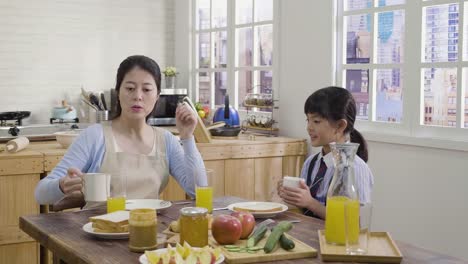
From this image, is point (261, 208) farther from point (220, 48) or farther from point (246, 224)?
point (220, 48)

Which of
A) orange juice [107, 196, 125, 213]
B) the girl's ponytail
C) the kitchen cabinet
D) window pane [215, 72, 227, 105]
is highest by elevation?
window pane [215, 72, 227, 105]

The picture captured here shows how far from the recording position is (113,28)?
578 cm

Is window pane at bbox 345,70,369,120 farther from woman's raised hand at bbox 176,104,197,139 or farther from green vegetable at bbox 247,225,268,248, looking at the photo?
green vegetable at bbox 247,225,268,248

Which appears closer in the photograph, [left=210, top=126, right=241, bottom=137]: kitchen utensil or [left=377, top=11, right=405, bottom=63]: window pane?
[left=377, top=11, right=405, bottom=63]: window pane

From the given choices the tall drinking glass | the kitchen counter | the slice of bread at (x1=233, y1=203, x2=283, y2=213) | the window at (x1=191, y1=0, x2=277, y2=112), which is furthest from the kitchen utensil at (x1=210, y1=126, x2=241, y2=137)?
the tall drinking glass

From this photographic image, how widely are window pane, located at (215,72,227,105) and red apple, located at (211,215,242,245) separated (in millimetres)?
3643

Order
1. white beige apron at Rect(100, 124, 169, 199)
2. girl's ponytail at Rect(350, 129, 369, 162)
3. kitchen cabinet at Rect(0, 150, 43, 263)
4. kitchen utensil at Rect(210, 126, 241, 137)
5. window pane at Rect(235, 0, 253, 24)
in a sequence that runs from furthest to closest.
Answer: window pane at Rect(235, 0, 253, 24)
kitchen utensil at Rect(210, 126, 241, 137)
kitchen cabinet at Rect(0, 150, 43, 263)
girl's ponytail at Rect(350, 129, 369, 162)
white beige apron at Rect(100, 124, 169, 199)

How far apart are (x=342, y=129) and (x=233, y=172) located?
1.72 metres

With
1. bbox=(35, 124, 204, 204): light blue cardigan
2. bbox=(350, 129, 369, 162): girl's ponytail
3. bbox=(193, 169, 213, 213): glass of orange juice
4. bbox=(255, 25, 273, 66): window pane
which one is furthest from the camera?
bbox=(255, 25, 273, 66): window pane

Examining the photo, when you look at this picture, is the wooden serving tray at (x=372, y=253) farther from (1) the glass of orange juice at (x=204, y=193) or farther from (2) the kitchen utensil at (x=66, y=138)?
(2) the kitchen utensil at (x=66, y=138)

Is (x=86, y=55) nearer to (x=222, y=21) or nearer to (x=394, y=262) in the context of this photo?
(x=222, y=21)

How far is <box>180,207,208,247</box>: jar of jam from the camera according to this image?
197 cm

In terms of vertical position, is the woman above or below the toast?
Result: above

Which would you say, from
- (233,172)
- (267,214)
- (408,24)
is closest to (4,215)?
(233,172)
